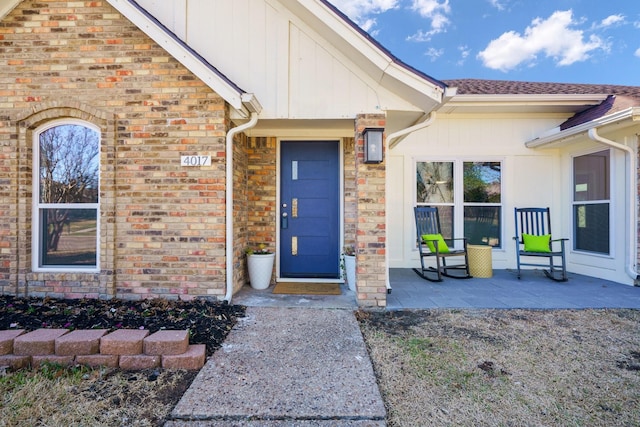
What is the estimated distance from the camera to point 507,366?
2678 mm

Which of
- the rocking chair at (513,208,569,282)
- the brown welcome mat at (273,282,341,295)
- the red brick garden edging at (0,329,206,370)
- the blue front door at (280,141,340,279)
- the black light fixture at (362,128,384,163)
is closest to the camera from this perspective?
the red brick garden edging at (0,329,206,370)

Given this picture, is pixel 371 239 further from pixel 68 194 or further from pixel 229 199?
pixel 68 194

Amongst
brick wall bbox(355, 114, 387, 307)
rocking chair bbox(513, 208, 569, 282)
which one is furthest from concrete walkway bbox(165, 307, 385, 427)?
rocking chair bbox(513, 208, 569, 282)

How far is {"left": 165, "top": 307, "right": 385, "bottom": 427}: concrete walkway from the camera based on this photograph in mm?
2023

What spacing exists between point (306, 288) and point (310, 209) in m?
1.30

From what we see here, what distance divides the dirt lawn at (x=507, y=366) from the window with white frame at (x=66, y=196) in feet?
11.8

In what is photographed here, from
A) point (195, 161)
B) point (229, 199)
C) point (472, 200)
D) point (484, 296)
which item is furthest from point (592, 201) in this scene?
point (195, 161)

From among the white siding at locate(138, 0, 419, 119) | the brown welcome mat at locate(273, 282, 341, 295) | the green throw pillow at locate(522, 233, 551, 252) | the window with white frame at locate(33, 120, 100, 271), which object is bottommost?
the brown welcome mat at locate(273, 282, 341, 295)

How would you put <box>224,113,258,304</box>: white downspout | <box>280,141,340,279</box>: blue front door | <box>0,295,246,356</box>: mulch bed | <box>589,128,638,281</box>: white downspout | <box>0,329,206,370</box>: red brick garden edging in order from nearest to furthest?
<box>0,329,206,370</box>: red brick garden edging < <box>0,295,246,356</box>: mulch bed < <box>224,113,258,304</box>: white downspout < <box>589,128,638,281</box>: white downspout < <box>280,141,340,279</box>: blue front door

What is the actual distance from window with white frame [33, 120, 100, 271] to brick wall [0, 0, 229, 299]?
0.15m

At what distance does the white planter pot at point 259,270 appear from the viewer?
487 cm

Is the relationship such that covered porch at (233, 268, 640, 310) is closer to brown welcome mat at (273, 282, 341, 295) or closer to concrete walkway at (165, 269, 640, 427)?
concrete walkway at (165, 269, 640, 427)

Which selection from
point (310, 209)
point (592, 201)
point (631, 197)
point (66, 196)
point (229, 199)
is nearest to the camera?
point (229, 199)

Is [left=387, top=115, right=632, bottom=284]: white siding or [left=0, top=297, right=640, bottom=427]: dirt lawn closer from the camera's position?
[left=0, top=297, right=640, bottom=427]: dirt lawn
